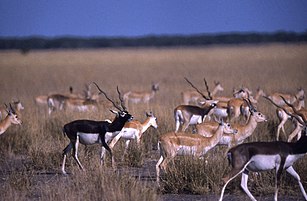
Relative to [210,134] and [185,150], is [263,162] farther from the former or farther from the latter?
[210,134]

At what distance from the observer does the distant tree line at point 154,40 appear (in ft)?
437

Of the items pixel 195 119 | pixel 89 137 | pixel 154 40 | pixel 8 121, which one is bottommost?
pixel 154 40

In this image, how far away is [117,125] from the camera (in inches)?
511

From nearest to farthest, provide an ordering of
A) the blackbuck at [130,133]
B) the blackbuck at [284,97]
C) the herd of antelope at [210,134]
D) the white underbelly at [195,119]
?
the herd of antelope at [210,134] < the blackbuck at [130,133] < the white underbelly at [195,119] < the blackbuck at [284,97]

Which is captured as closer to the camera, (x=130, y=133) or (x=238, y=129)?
(x=238, y=129)

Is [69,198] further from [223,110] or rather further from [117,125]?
[223,110]

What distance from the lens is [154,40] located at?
146 meters

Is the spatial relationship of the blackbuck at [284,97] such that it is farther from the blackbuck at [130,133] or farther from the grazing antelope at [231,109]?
the blackbuck at [130,133]

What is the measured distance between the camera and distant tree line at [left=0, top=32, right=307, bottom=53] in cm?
13325

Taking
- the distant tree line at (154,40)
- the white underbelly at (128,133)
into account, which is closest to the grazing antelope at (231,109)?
the white underbelly at (128,133)

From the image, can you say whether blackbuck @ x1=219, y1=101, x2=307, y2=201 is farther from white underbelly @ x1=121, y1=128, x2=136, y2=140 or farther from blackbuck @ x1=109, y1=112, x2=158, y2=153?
white underbelly @ x1=121, y1=128, x2=136, y2=140

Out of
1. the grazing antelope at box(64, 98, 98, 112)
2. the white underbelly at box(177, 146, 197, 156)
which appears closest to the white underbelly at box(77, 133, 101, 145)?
the white underbelly at box(177, 146, 197, 156)

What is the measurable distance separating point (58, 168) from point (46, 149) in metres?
0.52

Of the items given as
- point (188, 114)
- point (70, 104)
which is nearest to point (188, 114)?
point (188, 114)
